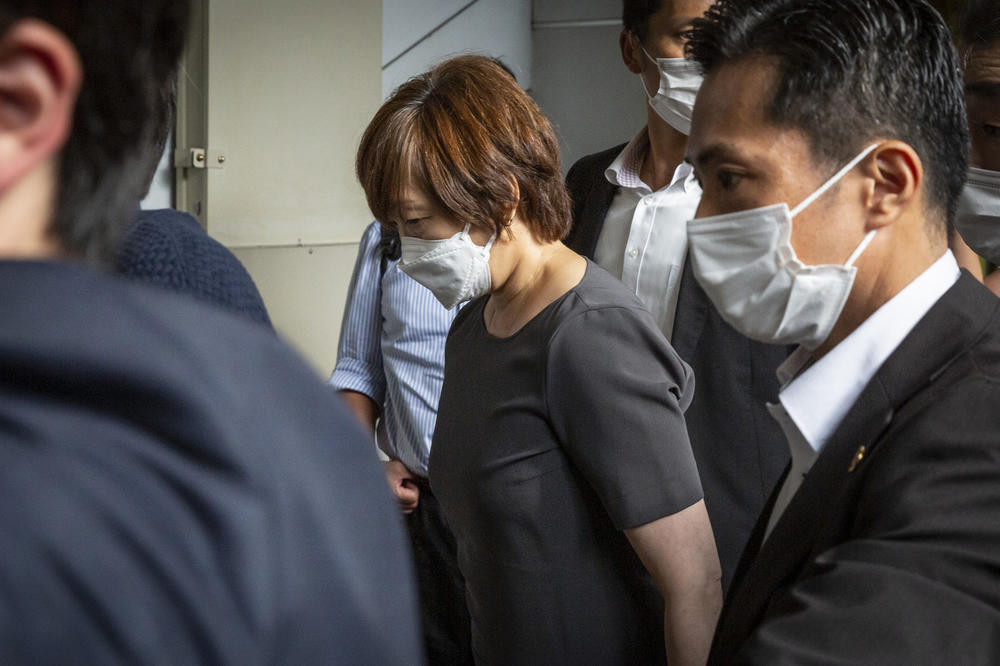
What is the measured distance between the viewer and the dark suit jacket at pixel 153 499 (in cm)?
31

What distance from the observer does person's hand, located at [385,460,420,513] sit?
2160mm

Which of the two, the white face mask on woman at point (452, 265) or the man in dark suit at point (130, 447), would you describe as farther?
the white face mask on woman at point (452, 265)

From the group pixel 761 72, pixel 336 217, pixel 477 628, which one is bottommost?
pixel 477 628

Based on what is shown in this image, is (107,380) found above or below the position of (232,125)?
below

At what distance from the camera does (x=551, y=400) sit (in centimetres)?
128

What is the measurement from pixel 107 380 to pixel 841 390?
0.82 metres

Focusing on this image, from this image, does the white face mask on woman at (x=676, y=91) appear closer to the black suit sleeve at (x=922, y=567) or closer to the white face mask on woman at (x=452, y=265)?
the white face mask on woman at (x=452, y=265)

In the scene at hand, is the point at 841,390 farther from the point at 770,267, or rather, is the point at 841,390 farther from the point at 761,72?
the point at 761,72

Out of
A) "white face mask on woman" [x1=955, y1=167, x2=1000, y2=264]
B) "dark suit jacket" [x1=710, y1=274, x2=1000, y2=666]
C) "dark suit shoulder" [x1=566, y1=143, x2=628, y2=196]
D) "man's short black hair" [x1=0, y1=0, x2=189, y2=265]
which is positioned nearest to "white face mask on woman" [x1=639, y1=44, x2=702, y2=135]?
"dark suit shoulder" [x1=566, y1=143, x2=628, y2=196]

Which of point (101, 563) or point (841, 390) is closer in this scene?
point (101, 563)

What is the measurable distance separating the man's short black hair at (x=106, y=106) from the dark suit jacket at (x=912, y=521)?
64 centimetres

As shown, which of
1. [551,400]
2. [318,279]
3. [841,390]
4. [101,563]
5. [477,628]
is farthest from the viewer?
[318,279]

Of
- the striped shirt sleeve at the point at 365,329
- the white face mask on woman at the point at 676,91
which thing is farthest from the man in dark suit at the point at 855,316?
the striped shirt sleeve at the point at 365,329

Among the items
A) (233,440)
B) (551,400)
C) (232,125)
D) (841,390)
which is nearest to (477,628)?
(551,400)
